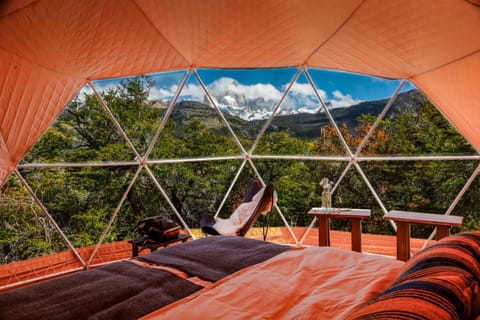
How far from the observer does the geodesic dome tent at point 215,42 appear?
3.03 meters

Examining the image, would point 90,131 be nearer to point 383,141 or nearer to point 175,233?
point 175,233

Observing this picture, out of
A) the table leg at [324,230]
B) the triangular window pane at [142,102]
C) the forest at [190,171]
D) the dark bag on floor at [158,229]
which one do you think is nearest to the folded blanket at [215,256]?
the dark bag on floor at [158,229]

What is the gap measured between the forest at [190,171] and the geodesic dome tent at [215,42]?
1.17 m

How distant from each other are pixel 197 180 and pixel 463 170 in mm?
4701

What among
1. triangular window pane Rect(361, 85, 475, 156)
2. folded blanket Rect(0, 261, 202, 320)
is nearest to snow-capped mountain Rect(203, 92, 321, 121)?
triangular window pane Rect(361, 85, 475, 156)

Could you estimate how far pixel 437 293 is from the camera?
0.90 m

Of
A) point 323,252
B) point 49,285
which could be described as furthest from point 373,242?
point 49,285

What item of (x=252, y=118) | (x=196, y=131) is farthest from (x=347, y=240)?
(x=196, y=131)

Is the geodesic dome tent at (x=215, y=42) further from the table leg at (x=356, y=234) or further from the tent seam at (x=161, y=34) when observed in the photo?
the table leg at (x=356, y=234)

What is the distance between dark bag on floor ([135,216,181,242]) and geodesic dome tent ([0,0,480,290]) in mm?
1559

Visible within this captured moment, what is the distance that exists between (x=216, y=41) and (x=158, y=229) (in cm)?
236

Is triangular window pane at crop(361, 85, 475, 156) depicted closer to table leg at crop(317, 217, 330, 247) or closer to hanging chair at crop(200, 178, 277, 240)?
table leg at crop(317, 217, 330, 247)

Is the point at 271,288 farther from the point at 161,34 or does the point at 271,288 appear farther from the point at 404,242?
the point at 161,34

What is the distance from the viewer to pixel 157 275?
1904mm
